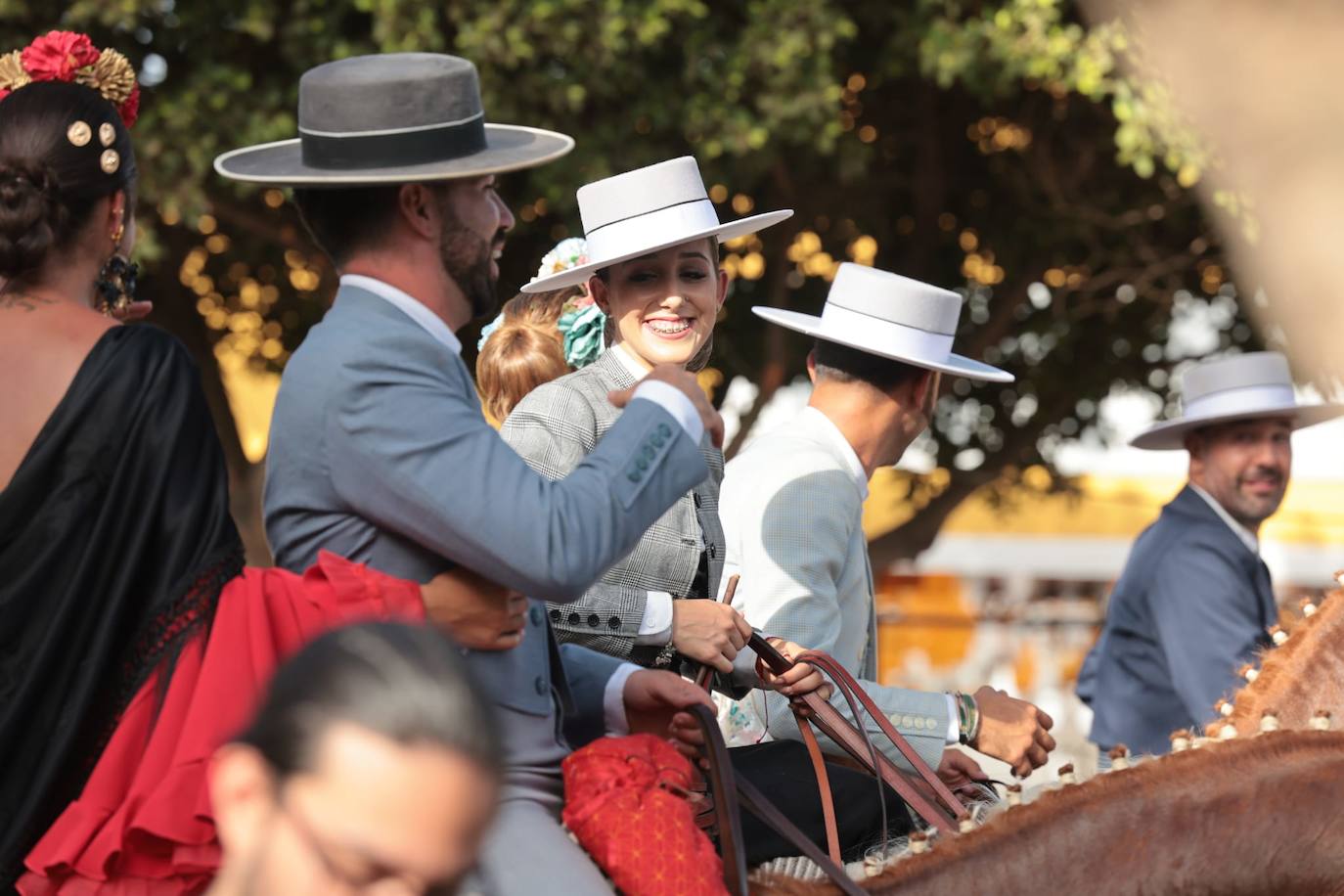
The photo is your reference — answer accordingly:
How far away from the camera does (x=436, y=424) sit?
7.43 feet

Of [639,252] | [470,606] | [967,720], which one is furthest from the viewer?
[639,252]

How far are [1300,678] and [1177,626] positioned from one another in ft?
5.49

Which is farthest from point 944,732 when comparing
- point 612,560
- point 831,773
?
point 612,560

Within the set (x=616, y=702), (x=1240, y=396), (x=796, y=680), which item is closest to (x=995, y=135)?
(x=1240, y=396)

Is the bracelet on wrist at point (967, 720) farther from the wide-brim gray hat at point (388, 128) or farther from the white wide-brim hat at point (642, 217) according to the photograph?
the wide-brim gray hat at point (388, 128)

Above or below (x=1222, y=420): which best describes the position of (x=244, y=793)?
below

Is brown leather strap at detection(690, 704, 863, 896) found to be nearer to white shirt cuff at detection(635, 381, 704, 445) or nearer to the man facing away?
white shirt cuff at detection(635, 381, 704, 445)

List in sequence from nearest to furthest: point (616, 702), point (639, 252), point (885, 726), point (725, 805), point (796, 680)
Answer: point (725, 805) → point (616, 702) → point (796, 680) → point (885, 726) → point (639, 252)

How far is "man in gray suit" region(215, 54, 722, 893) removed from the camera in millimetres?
2242

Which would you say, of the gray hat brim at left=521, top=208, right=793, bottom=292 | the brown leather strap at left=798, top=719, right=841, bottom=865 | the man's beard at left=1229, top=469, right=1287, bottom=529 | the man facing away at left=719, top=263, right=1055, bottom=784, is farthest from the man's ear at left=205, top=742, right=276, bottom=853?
the man's beard at left=1229, top=469, right=1287, bottom=529

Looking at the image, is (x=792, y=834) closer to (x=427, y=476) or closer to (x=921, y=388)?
(x=427, y=476)

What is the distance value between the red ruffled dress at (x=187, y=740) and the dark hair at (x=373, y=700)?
0.71m

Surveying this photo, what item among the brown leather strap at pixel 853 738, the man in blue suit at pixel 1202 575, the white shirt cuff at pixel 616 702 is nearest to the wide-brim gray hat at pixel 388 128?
the white shirt cuff at pixel 616 702

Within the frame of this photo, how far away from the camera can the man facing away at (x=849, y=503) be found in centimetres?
347
